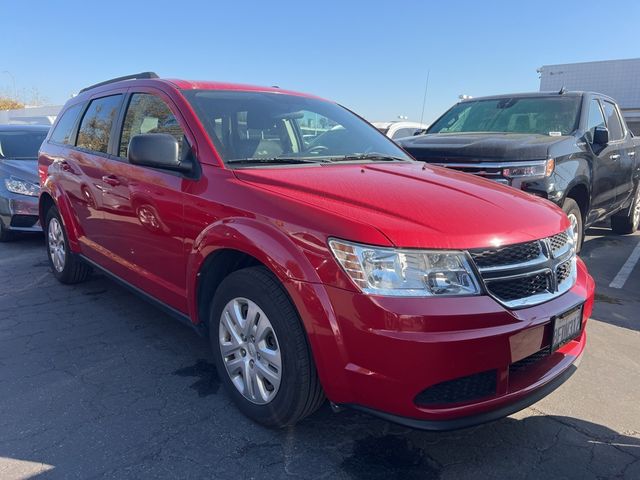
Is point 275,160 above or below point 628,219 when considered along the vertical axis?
above

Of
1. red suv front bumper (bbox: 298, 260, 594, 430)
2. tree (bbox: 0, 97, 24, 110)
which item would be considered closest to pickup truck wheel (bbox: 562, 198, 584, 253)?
red suv front bumper (bbox: 298, 260, 594, 430)

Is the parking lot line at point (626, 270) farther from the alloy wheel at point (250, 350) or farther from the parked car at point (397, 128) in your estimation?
the parked car at point (397, 128)

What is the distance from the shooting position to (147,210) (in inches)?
128

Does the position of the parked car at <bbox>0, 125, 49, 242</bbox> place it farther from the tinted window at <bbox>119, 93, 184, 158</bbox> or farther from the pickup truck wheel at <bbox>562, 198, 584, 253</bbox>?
the pickup truck wheel at <bbox>562, 198, 584, 253</bbox>

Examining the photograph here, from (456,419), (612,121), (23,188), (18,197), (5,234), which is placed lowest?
(5,234)

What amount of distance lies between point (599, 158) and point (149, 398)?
17.3ft

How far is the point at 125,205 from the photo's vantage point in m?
3.51

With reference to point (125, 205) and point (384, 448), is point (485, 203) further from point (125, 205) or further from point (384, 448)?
point (125, 205)

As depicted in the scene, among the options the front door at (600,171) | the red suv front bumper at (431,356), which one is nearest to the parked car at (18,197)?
the red suv front bumper at (431,356)

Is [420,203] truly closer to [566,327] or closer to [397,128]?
[566,327]

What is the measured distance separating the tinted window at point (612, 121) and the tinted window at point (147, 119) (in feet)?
17.9

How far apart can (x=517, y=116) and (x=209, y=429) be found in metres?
5.05

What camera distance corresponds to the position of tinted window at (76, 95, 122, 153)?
13.0ft

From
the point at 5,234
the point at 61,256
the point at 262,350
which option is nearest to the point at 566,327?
the point at 262,350
